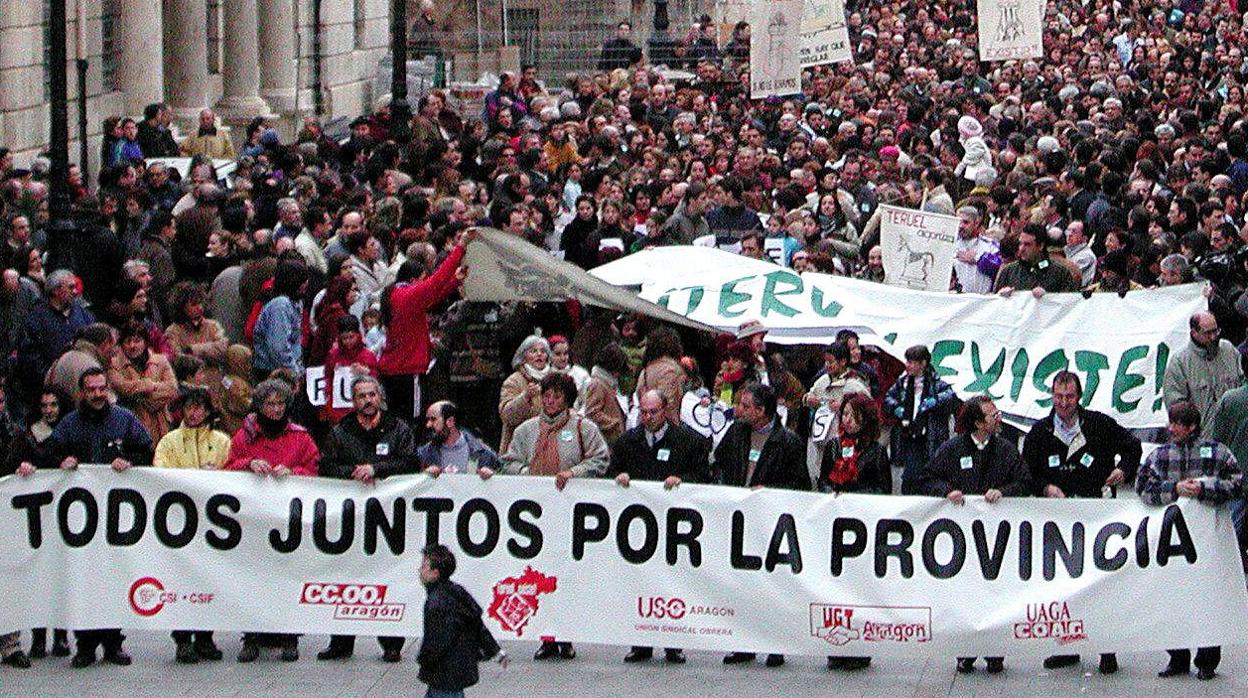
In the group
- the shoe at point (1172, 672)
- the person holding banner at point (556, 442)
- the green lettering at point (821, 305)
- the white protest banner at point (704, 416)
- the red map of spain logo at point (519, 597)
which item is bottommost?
the shoe at point (1172, 672)

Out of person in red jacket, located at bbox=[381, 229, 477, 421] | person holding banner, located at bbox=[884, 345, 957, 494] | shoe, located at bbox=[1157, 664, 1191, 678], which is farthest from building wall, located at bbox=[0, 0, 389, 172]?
shoe, located at bbox=[1157, 664, 1191, 678]

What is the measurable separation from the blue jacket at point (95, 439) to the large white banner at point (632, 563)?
0.32 meters

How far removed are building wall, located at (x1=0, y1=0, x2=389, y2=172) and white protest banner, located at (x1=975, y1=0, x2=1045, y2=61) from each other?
329 inches

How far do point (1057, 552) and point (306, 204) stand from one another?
29.6 ft

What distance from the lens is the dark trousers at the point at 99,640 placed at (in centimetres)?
1384

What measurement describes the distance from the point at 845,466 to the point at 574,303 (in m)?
3.79

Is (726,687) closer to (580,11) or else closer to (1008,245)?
(1008,245)

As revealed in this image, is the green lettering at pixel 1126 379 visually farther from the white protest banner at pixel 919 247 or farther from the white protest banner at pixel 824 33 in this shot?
the white protest banner at pixel 824 33

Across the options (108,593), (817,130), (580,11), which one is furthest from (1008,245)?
(580,11)

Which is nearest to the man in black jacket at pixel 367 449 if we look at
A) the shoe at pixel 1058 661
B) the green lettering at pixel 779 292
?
the shoe at pixel 1058 661

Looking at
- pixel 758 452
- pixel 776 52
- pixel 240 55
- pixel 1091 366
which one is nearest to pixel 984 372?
pixel 1091 366

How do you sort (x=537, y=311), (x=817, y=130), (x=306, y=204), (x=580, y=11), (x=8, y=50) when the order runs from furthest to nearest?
(x=580, y=11) < (x=817, y=130) < (x=8, y=50) < (x=306, y=204) < (x=537, y=311)

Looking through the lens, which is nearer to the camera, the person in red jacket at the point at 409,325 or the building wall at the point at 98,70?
the person in red jacket at the point at 409,325

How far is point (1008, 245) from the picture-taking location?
19.6m
